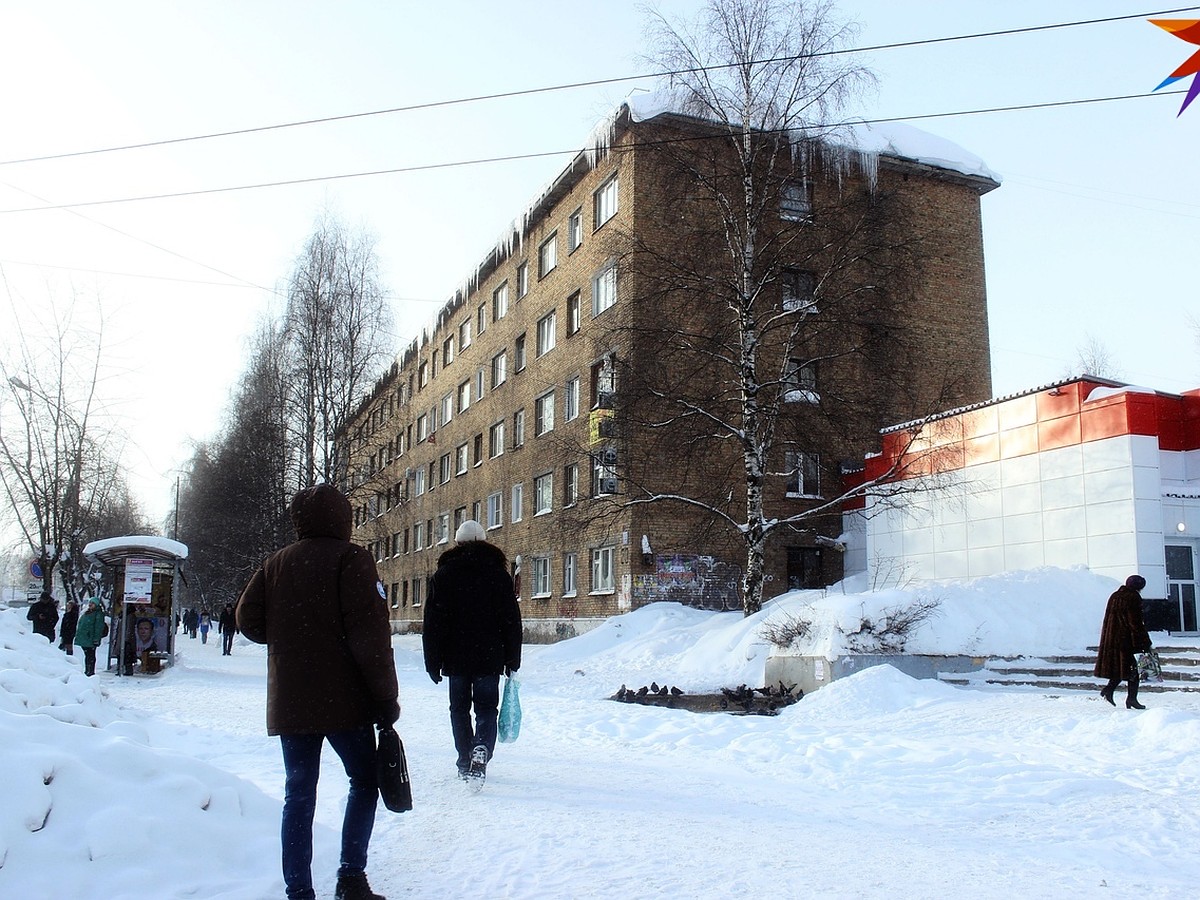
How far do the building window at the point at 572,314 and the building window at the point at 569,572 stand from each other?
265 inches

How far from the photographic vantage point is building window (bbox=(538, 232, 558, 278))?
33.7 m

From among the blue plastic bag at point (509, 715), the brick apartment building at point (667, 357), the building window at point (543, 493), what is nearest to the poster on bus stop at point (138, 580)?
the brick apartment building at point (667, 357)

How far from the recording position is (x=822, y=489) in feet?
92.8

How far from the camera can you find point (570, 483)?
31000 mm

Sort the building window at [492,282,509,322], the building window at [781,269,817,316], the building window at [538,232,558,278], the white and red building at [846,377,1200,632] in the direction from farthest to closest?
the building window at [492,282,509,322] → the building window at [538,232,558,278] → the building window at [781,269,817,316] → the white and red building at [846,377,1200,632]

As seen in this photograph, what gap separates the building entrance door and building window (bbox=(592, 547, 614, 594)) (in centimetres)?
1327

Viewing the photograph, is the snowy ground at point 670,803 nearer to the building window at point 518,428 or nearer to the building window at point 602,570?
the building window at point 602,570

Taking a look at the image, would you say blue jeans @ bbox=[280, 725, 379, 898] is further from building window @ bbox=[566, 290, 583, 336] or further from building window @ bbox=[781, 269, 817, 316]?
building window @ bbox=[566, 290, 583, 336]

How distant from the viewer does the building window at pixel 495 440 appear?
38.2 metres

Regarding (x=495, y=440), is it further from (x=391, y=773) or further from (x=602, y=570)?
(x=391, y=773)

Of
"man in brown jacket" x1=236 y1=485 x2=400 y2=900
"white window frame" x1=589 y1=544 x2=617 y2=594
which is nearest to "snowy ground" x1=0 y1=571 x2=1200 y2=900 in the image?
"man in brown jacket" x1=236 y1=485 x2=400 y2=900


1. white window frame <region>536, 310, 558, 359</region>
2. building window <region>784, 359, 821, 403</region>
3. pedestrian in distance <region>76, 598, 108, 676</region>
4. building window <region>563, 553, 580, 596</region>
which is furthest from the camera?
white window frame <region>536, 310, 558, 359</region>

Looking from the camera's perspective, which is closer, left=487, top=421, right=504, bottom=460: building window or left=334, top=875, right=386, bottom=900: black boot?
left=334, top=875, right=386, bottom=900: black boot

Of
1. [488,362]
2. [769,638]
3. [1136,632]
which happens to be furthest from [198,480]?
[1136,632]
